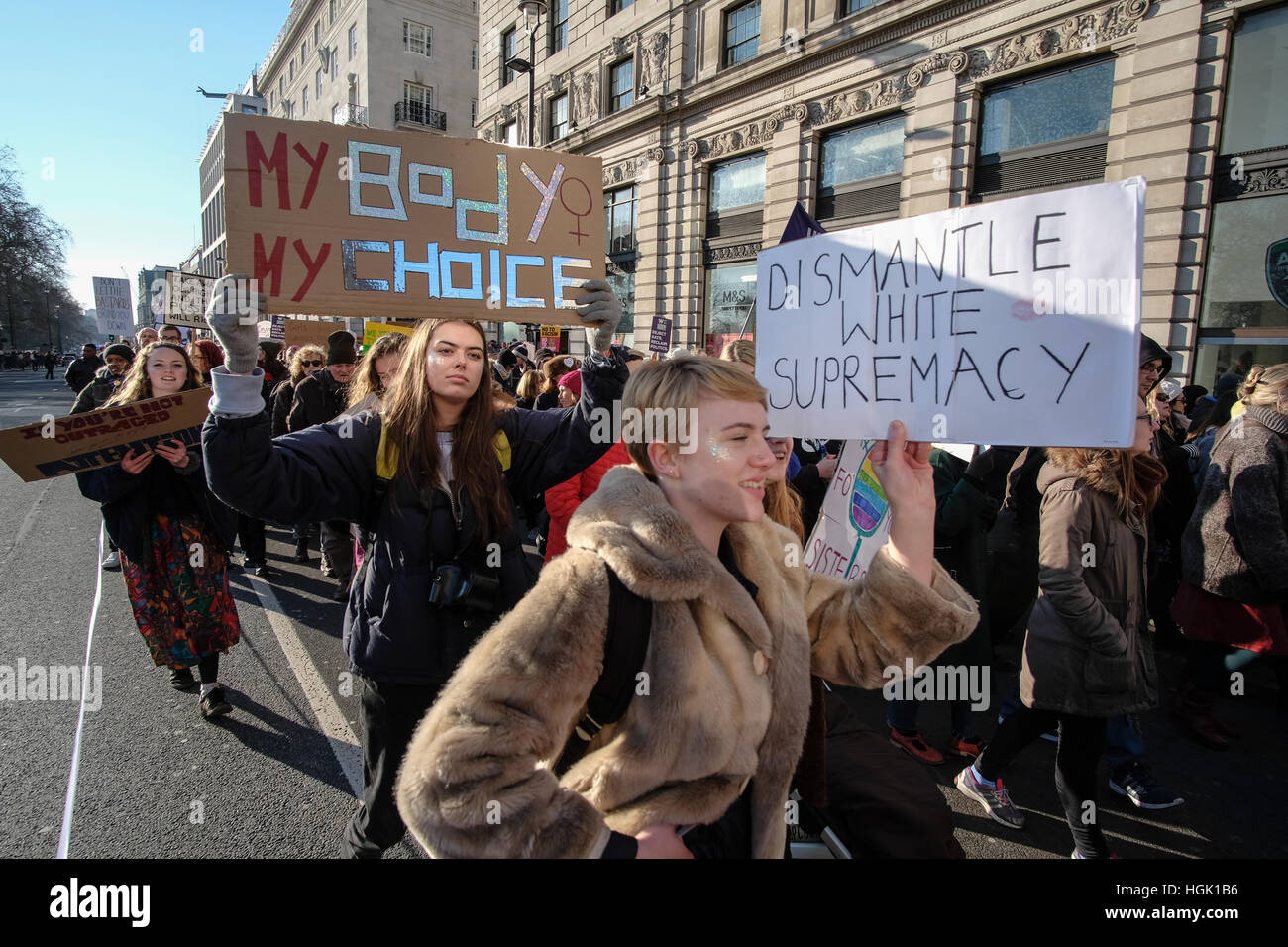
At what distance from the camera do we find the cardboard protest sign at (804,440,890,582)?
103 inches

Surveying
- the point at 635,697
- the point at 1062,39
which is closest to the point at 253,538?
the point at 635,697

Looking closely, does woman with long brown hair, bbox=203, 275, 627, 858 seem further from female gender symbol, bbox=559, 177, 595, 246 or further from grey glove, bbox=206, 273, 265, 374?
female gender symbol, bbox=559, 177, 595, 246

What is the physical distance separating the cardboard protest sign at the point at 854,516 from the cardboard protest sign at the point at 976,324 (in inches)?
23.4

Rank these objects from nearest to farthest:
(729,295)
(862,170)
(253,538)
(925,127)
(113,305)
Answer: (253,538) < (925,127) < (113,305) < (862,170) < (729,295)

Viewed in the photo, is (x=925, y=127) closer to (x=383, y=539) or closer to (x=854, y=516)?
(x=854, y=516)

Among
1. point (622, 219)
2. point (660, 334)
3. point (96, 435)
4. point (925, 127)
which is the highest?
point (622, 219)

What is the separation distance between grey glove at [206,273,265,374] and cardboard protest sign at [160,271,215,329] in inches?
146

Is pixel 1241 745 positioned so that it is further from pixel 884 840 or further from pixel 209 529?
pixel 209 529

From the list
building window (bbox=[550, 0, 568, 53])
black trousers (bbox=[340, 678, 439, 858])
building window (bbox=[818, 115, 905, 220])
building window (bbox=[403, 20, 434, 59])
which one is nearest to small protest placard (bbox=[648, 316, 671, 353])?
building window (bbox=[818, 115, 905, 220])

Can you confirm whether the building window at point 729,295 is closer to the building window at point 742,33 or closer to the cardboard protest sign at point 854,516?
the building window at point 742,33

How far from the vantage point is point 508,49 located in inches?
1082

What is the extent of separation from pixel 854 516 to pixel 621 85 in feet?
75.4
